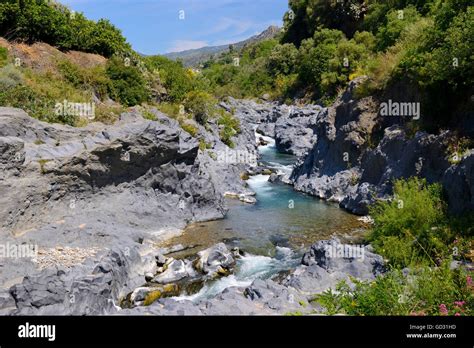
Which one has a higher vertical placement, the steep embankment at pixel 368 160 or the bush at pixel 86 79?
the bush at pixel 86 79

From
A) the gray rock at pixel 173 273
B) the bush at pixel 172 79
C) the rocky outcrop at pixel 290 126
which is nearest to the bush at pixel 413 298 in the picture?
the gray rock at pixel 173 273

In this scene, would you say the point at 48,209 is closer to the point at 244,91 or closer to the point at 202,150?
the point at 202,150

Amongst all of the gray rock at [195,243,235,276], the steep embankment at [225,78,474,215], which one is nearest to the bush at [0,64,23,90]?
the gray rock at [195,243,235,276]

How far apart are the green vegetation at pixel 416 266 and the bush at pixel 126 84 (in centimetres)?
1913

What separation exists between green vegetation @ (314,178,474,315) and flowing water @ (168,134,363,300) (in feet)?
10.9

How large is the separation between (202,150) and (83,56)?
12.0 metres

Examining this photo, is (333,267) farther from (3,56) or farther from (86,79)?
(3,56)

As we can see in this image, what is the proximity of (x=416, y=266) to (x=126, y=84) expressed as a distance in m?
23.1

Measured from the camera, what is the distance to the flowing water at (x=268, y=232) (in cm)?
1364

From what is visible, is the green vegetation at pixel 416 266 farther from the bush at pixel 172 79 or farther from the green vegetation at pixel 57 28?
the green vegetation at pixel 57 28

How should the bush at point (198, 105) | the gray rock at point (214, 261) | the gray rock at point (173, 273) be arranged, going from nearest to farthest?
the gray rock at point (173, 273)
the gray rock at point (214, 261)
the bush at point (198, 105)

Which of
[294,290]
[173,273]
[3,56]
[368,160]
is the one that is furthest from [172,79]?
[294,290]

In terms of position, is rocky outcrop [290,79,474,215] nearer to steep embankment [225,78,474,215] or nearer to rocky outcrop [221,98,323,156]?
steep embankment [225,78,474,215]
